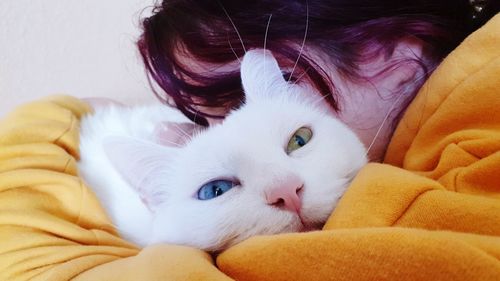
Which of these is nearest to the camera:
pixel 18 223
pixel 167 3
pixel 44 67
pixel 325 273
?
pixel 325 273

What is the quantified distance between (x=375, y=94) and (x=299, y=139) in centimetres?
26

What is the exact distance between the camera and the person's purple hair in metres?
0.93

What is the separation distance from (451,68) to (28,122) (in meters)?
0.94

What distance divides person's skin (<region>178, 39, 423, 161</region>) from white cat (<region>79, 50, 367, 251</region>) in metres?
0.06

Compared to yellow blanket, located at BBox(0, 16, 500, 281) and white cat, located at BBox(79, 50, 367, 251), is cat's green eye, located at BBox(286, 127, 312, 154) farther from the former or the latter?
yellow blanket, located at BBox(0, 16, 500, 281)

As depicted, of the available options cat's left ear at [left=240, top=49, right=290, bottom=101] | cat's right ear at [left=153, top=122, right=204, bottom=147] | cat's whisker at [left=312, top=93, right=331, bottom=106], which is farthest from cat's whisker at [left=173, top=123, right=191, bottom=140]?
cat's whisker at [left=312, top=93, right=331, bottom=106]

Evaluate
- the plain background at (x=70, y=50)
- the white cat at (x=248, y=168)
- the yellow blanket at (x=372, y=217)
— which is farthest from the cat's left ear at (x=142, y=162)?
the plain background at (x=70, y=50)

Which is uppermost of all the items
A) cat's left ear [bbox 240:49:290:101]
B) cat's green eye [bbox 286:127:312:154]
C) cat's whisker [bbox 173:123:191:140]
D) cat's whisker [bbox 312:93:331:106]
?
cat's left ear [bbox 240:49:290:101]

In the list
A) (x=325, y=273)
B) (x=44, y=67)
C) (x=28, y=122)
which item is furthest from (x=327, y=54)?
(x=44, y=67)

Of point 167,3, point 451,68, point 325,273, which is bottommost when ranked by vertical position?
point 325,273

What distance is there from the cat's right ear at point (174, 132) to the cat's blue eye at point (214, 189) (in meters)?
0.17

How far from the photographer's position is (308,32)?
0.92 m

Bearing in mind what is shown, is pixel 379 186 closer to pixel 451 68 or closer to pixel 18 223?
pixel 451 68

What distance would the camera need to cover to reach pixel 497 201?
0.52m
